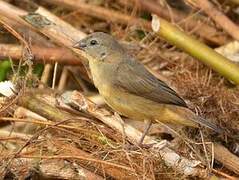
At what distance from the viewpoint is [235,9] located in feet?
18.5

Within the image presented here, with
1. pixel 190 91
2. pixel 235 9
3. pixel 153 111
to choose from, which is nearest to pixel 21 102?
pixel 153 111

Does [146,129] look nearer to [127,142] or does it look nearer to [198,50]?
[127,142]

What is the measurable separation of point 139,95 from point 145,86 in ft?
0.22

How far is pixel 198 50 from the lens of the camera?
467 centimetres

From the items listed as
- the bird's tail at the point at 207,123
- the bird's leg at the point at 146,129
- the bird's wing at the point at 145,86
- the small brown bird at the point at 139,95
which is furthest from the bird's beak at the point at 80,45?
the bird's tail at the point at 207,123

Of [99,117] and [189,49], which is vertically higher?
[189,49]

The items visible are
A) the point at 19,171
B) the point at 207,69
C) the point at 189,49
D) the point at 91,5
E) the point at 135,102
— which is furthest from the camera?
the point at 91,5

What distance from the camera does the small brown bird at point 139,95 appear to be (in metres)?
4.34

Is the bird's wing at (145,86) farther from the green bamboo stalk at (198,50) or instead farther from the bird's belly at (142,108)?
the green bamboo stalk at (198,50)

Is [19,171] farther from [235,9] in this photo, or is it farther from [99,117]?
[235,9]

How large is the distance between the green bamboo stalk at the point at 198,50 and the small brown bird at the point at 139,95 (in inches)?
13.2

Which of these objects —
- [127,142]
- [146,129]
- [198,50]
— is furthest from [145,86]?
[198,50]

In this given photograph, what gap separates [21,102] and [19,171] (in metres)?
0.60

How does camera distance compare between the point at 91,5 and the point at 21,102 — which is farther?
the point at 91,5
